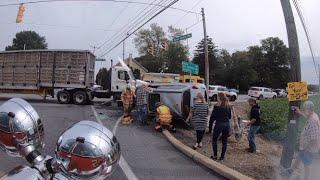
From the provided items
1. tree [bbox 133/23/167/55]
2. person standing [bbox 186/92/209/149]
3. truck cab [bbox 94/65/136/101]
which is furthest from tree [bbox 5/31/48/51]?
person standing [bbox 186/92/209/149]

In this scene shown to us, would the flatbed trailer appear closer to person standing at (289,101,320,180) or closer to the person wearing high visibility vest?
the person wearing high visibility vest

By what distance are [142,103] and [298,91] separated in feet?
36.1

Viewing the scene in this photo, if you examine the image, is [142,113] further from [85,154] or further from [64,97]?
[85,154]

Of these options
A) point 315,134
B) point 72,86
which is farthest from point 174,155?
point 72,86

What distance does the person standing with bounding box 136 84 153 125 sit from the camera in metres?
20.4

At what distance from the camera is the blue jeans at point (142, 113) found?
20391 millimetres

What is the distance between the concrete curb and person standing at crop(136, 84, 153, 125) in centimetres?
497

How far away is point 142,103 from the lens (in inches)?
824

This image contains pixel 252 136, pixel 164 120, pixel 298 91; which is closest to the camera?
pixel 298 91

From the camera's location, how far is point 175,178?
1042cm

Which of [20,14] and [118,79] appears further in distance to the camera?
[118,79]

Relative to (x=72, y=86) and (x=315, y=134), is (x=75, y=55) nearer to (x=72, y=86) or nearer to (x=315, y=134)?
(x=72, y=86)

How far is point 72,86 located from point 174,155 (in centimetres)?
1850

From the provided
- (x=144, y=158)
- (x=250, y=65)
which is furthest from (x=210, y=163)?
(x=250, y=65)
